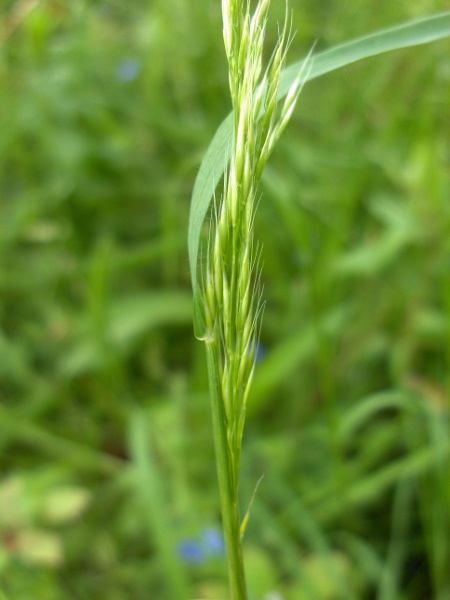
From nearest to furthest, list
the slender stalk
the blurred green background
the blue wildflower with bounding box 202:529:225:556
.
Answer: the slender stalk < the blue wildflower with bounding box 202:529:225:556 < the blurred green background

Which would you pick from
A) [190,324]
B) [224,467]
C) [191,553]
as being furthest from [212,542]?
[224,467]

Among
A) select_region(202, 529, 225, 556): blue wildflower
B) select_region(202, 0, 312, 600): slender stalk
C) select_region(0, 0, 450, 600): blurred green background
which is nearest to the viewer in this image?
select_region(202, 0, 312, 600): slender stalk

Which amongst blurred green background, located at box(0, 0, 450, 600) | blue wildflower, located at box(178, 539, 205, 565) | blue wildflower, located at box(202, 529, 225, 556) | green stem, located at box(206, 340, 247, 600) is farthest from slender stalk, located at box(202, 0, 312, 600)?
blue wildflower, located at box(178, 539, 205, 565)

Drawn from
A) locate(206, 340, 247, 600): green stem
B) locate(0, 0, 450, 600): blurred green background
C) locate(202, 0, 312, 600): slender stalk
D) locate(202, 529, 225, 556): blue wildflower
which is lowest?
locate(206, 340, 247, 600): green stem

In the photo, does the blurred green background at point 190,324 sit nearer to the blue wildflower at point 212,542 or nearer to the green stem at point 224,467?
the blue wildflower at point 212,542

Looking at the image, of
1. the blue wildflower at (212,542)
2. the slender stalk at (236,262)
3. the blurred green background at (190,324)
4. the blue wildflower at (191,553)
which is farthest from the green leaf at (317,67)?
the blue wildflower at (191,553)

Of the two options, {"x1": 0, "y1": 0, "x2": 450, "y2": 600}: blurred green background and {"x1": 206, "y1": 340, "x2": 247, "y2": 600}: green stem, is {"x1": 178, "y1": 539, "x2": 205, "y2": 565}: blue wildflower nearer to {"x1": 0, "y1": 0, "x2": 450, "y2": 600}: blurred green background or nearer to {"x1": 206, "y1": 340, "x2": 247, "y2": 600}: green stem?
{"x1": 0, "y1": 0, "x2": 450, "y2": 600}: blurred green background

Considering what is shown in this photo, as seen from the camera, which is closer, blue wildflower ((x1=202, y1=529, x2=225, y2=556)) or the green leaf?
the green leaf
